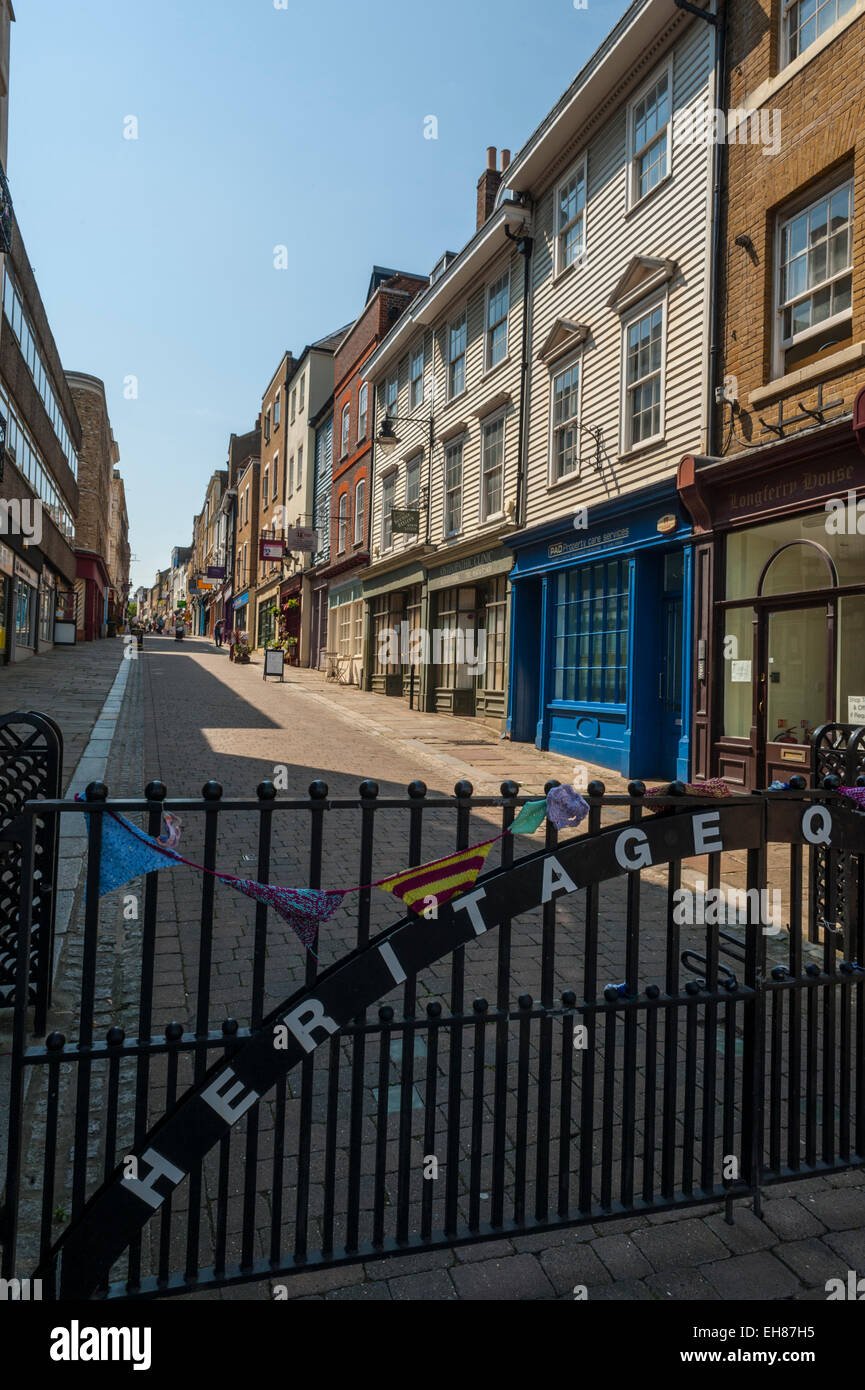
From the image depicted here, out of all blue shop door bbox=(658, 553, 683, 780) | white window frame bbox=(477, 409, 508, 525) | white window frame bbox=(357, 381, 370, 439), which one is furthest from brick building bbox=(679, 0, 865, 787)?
white window frame bbox=(357, 381, 370, 439)

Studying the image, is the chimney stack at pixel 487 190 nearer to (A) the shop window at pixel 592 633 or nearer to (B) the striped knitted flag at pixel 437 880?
(A) the shop window at pixel 592 633

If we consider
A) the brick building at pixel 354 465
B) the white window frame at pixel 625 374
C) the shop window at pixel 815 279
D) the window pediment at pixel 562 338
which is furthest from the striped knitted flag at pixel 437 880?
the brick building at pixel 354 465

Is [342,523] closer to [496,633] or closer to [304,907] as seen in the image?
[496,633]

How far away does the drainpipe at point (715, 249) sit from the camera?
36.3 feet

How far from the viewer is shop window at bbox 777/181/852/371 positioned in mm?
9375

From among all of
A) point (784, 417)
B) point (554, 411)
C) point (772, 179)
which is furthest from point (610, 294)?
point (784, 417)

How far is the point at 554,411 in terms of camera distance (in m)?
15.2

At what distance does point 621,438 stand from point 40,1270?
12.8 meters

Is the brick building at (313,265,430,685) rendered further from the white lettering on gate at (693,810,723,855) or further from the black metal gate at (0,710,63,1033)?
the white lettering on gate at (693,810,723,855)

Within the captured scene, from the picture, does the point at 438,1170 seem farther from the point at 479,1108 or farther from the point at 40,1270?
the point at 40,1270
